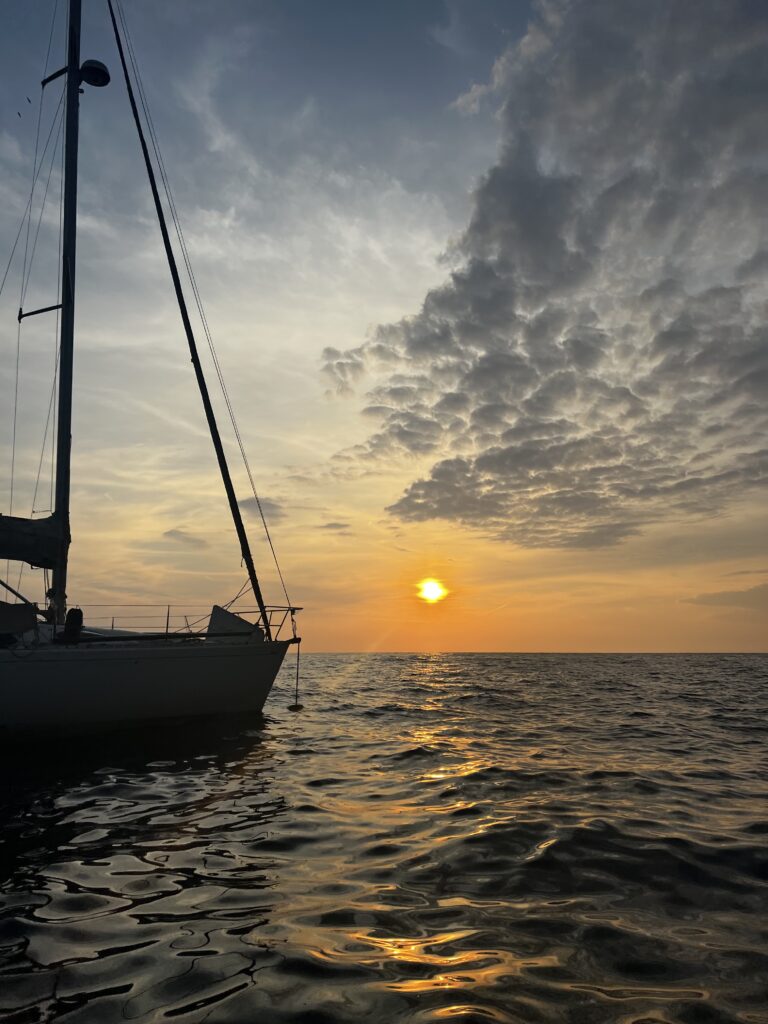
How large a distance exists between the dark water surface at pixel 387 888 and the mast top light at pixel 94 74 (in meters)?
19.4

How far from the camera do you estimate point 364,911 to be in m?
5.18

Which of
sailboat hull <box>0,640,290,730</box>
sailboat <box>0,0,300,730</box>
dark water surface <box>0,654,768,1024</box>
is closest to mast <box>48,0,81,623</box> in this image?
sailboat <box>0,0,300,730</box>

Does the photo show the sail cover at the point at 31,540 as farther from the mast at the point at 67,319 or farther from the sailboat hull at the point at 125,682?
the sailboat hull at the point at 125,682

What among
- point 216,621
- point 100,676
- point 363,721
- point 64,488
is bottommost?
point 363,721

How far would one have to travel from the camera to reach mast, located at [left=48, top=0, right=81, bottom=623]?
1608 cm

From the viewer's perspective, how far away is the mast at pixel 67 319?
1608 centimetres

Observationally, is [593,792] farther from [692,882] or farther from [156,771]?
[156,771]

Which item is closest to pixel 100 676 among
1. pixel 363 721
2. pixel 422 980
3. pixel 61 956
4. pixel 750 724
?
pixel 363 721

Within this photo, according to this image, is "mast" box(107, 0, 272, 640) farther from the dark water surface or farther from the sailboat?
the dark water surface

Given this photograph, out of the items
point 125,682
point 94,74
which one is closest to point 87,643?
point 125,682

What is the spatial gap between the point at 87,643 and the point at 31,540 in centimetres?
311

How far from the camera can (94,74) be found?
18531 mm

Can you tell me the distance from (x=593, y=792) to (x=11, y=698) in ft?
39.4

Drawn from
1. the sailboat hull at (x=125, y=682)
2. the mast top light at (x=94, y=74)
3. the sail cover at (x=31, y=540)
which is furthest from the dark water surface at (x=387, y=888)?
the mast top light at (x=94, y=74)
